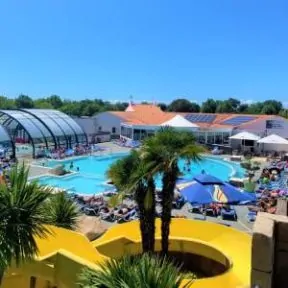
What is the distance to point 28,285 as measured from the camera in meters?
8.17

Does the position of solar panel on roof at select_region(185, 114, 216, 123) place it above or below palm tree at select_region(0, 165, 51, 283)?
above

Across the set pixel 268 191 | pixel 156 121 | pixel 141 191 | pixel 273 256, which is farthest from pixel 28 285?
pixel 156 121

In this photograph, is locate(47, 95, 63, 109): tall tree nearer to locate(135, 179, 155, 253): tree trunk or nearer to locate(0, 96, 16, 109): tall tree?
locate(0, 96, 16, 109): tall tree

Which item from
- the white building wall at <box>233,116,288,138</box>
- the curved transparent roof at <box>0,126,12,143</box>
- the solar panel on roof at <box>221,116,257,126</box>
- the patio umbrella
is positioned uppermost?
the solar panel on roof at <box>221,116,257,126</box>

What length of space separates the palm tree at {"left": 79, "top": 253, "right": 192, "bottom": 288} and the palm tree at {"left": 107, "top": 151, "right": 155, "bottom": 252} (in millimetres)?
3672

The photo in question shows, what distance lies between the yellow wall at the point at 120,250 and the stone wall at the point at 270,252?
153 cm

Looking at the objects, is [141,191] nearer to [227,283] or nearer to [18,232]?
[227,283]

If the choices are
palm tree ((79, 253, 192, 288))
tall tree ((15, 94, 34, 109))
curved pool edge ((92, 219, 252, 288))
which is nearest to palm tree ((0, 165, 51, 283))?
palm tree ((79, 253, 192, 288))

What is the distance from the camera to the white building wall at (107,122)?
174 feet

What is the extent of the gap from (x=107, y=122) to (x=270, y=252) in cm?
4905

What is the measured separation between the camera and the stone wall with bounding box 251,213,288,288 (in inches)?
193

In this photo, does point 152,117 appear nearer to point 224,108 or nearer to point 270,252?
point 224,108

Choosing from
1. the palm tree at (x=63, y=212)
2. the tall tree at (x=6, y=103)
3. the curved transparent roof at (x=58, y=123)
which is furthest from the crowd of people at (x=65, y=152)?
the tall tree at (x=6, y=103)

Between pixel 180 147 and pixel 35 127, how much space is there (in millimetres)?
32445
